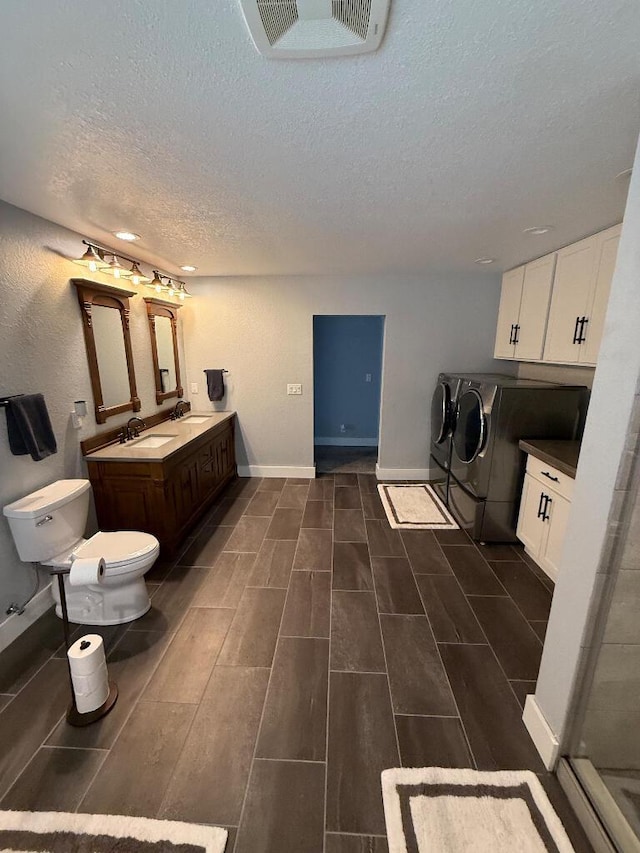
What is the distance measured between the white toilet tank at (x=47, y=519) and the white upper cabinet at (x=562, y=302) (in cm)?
346

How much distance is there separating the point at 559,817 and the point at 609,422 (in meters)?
1.37

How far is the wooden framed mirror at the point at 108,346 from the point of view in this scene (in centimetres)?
238

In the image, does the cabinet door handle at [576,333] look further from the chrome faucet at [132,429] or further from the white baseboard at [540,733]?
the chrome faucet at [132,429]

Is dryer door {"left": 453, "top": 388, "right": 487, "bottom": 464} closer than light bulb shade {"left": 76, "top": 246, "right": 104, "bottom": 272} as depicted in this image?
No

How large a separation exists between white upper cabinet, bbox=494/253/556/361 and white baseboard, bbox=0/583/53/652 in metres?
4.02

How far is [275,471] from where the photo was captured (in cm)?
422

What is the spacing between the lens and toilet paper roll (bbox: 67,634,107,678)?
1392mm

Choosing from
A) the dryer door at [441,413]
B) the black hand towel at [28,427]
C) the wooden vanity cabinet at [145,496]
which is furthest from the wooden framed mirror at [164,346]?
the dryer door at [441,413]

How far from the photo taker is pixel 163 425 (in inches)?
132

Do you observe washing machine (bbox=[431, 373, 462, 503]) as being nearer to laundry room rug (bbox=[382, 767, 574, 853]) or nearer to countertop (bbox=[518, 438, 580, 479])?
countertop (bbox=[518, 438, 580, 479])

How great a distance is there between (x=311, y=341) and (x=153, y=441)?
78.4 inches

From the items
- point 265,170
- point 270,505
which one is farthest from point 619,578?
point 270,505

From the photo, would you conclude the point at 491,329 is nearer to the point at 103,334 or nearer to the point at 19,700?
the point at 103,334

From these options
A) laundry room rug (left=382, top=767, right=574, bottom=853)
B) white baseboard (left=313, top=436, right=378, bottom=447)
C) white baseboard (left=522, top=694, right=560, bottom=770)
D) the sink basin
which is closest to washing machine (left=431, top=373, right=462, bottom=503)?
white baseboard (left=313, top=436, right=378, bottom=447)
